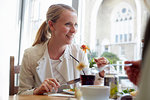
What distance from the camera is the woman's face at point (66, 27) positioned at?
48.6 inches

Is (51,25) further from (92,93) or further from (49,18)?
(92,93)

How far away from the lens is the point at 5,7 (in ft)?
1.09

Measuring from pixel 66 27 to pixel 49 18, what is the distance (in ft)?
0.54

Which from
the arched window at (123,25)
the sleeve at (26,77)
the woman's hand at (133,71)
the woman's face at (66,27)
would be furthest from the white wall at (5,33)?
the arched window at (123,25)

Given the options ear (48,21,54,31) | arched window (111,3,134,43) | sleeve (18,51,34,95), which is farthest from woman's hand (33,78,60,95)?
arched window (111,3,134,43)

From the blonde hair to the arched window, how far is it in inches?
487

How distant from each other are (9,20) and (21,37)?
2.74 meters

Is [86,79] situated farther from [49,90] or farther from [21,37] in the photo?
[21,37]

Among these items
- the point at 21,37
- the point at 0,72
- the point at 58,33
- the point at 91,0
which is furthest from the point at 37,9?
the point at 91,0

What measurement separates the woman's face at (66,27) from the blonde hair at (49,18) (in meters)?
0.03

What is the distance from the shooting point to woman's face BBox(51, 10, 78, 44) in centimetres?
124

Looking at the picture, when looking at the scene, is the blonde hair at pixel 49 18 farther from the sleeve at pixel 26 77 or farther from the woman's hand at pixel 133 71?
the woman's hand at pixel 133 71

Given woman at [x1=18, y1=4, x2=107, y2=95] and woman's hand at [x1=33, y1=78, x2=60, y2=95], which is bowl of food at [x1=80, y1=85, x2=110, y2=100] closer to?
woman's hand at [x1=33, y1=78, x2=60, y2=95]

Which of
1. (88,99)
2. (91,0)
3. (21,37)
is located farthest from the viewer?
(91,0)
